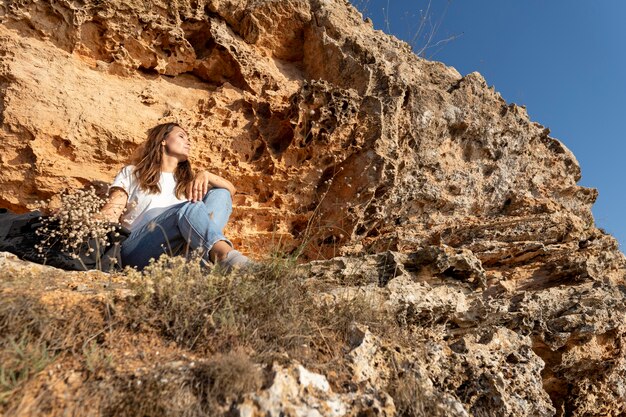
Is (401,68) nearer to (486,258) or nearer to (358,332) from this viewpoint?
(486,258)

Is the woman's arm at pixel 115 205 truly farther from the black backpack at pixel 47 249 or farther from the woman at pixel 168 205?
the black backpack at pixel 47 249

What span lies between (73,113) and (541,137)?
601 centimetres

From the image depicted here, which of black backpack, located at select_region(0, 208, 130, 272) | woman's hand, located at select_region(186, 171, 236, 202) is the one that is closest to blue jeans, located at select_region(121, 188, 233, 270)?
black backpack, located at select_region(0, 208, 130, 272)

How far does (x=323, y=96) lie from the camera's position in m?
4.94

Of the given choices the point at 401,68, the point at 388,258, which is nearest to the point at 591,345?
the point at 388,258

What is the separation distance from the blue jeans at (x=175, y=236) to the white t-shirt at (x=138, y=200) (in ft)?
1.31

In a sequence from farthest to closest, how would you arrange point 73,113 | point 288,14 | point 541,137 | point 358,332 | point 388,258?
point 541,137 → point 288,14 → point 73,113 → point 388,258 → point 358,332

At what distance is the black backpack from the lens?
326 cm

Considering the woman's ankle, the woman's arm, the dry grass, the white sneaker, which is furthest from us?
the woman's arm

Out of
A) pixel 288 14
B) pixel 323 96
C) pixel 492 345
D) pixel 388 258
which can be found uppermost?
pixel 288 14

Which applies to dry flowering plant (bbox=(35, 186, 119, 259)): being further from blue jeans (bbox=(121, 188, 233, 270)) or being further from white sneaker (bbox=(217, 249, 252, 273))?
white sneaker (bbox=(217, 249, 252, 273))

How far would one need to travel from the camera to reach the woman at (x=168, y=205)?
3434 mm

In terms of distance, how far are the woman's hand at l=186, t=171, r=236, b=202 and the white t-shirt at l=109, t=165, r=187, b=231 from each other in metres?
0.19

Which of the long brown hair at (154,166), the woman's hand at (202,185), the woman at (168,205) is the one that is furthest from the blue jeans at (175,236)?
the long brown hair at (154,166)
